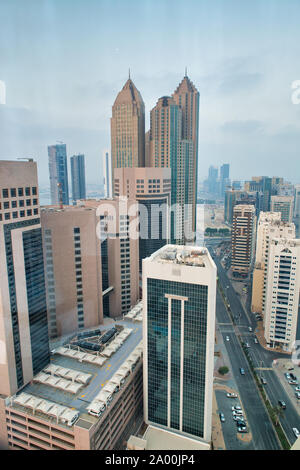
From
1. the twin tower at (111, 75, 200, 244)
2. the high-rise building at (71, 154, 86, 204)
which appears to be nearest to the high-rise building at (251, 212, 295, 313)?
the twin tower at (111, 75, 200, 244)

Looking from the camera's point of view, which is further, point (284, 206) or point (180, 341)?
point (284, 206)

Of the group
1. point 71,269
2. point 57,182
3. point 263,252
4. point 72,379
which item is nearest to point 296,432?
point 72,379

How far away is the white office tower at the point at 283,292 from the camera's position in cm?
786

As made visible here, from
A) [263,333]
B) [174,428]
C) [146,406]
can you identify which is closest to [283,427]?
[174,428]

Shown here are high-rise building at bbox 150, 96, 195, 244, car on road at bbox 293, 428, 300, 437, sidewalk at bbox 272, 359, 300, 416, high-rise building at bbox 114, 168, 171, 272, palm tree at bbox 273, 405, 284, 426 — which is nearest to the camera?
car on road at bbox 293, 428, 300, 437

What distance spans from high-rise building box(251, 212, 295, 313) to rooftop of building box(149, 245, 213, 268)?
5.08 m

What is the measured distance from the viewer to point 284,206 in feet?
54.0

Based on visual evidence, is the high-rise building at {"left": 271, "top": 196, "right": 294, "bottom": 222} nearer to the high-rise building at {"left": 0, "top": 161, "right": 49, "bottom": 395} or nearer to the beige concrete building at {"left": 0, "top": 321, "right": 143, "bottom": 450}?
the beige concrete building at {"left": 0, "top": 321, "right": 143, "bottom": 450}

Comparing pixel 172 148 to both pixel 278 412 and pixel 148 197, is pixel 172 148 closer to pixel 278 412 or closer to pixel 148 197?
pixel 148 197

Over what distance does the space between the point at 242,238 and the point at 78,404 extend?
10.6 meters

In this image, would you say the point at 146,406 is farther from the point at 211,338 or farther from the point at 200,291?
the point at 200,291

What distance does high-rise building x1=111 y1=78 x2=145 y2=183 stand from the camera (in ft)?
40.1

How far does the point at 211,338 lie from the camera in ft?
13.8

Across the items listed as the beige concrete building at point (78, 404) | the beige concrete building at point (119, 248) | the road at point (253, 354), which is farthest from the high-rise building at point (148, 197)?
the beige concrete building at point (78, 404)
